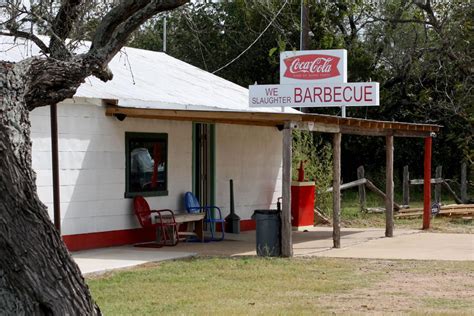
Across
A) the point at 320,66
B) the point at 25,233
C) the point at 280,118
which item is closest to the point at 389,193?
the point at 320,66

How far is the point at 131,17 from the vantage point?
7105 mm

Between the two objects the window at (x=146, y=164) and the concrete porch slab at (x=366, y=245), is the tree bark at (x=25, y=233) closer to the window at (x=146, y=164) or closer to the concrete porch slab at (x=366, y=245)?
the concrete porch slab at (x=366, y=245)

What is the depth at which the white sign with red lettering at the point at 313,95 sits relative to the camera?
17.2 meters

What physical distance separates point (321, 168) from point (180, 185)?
5656 millimetres

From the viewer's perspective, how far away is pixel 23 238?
19.4ft

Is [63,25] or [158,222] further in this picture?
[158,222]

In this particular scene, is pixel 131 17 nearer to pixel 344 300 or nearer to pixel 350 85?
pixel 344 300

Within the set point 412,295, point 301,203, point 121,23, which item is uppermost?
point 121,23

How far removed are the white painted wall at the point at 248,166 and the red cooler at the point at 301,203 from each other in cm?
97

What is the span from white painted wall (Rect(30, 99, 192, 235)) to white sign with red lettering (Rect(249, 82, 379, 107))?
234 centimetres

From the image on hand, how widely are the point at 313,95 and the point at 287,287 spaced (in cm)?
636

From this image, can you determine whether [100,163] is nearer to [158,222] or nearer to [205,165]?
[158,222]

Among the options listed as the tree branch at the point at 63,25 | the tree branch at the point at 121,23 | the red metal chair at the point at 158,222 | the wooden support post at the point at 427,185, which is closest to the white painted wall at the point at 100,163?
the red metal chair at the point at 158,222

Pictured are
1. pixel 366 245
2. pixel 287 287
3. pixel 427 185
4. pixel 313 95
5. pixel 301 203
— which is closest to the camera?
pixel 287 287
